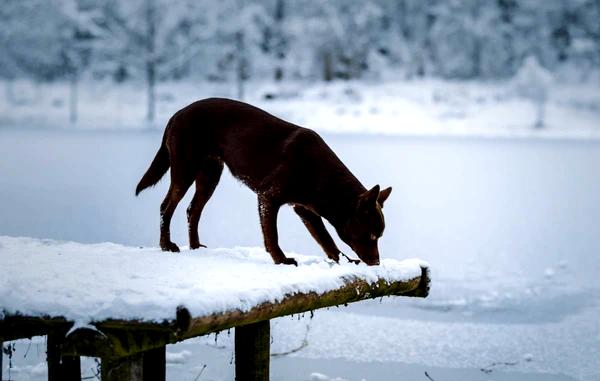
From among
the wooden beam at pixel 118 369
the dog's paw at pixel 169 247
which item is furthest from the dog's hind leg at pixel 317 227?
the wooden beam at pixel 118 369

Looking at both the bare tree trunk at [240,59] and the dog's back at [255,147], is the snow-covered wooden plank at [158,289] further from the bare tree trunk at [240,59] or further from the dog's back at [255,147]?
the bare tree trunk at [240,59]

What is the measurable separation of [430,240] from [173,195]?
20.2ft

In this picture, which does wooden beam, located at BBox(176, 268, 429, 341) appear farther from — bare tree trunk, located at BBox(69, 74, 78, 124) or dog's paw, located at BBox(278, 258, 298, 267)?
bare tree trunk, located at BBox(69, 74, 78, 124)

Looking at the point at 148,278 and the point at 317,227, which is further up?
the point at 317,227

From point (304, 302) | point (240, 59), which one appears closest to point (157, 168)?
point (304, 302)

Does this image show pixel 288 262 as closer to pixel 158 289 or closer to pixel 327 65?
pixel 158 289

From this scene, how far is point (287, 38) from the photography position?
37406 millimetres

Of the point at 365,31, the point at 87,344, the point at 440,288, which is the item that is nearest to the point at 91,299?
the point at 87,344

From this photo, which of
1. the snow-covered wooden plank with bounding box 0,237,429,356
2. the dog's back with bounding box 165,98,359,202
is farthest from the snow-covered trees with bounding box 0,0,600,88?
the snow-covered wooden plank with bounding box 0,237,429,356

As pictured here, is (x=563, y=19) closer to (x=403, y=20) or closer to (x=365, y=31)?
(x=403, y=20)

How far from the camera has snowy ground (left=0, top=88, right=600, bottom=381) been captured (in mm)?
5348

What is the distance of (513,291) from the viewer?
294 inches

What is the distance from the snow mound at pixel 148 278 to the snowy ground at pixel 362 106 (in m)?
21.0

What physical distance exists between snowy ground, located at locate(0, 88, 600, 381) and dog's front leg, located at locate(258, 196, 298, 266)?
1.20 metres
